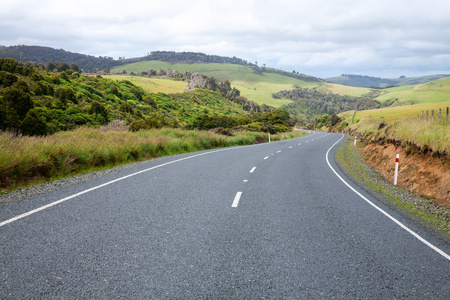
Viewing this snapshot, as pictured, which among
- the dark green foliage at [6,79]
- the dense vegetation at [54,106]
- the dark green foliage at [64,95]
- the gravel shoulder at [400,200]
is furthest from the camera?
the dark green foliage at [64,95]

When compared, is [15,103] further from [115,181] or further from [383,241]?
[383,241]

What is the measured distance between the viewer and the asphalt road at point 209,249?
131 inches

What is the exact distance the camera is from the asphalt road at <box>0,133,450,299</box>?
3.33 metres

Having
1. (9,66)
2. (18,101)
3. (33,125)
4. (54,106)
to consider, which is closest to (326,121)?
(54,106)

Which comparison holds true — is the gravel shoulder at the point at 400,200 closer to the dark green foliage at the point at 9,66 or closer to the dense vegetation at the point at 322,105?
the dark green foliage at the point at 9,66

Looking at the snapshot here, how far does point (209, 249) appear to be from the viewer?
4.33 m

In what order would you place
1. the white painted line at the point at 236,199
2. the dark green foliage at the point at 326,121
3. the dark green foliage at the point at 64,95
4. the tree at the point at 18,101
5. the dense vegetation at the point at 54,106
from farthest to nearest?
the dark green foliage at the point at 326,121
the dark green foliage at the point at 64,95
the tree at the point at 18,101
the dense vegetation at the point at 54,106
the white painted line at the point at 236,199

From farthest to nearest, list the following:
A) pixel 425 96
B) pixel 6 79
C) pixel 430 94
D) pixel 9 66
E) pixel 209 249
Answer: pixel 430 94 → pixel 425 96 → pixel 9 66 → pixel 6 79 → pixel 209 249

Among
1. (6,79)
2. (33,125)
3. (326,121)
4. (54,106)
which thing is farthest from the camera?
(326,121)

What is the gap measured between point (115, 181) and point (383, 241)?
716 centimetres

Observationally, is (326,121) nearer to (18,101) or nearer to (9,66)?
(9,66)

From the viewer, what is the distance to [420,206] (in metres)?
A: 8.38

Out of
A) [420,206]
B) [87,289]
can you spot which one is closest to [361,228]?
[420,206]

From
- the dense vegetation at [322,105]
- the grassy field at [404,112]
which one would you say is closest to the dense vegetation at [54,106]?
the grassy field at [404,112]
